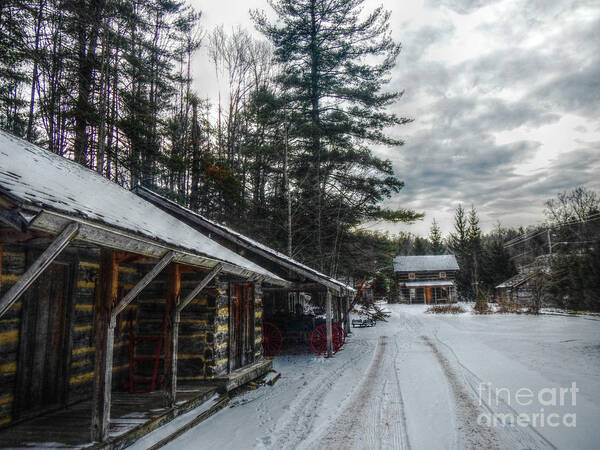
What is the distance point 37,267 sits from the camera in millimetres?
2760

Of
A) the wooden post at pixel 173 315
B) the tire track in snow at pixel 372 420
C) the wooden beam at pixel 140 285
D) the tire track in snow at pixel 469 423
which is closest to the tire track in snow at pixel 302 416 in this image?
the tire track in snow at pixel 372 420

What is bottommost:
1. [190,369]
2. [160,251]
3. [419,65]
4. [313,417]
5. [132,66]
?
[313,417]

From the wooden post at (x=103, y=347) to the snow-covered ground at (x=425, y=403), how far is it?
1173 millimetres

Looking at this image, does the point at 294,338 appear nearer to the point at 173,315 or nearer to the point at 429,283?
the point at 173,315

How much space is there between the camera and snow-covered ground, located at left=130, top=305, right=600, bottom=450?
4.99 m

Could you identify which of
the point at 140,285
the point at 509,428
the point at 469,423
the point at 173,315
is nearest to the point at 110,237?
the point at 140,285

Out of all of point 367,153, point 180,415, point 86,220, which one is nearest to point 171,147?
point 367,153

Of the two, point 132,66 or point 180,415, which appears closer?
point 180,415

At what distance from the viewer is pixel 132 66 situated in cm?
1434

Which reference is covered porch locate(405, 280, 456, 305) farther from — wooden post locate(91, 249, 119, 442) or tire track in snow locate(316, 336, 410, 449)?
wooden post locate(91, 249, 119, 442)

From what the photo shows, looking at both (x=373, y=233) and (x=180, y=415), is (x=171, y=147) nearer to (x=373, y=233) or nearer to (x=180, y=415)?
(x=373, y=233)

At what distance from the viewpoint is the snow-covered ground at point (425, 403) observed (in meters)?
4.99

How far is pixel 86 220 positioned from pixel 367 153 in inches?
682

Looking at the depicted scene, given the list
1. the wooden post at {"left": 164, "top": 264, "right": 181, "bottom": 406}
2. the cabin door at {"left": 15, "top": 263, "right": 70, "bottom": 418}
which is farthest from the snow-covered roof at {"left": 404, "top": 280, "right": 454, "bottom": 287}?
the cabin door at {"left": 15, "top": 263, "right": 70, "bottom": 418}
